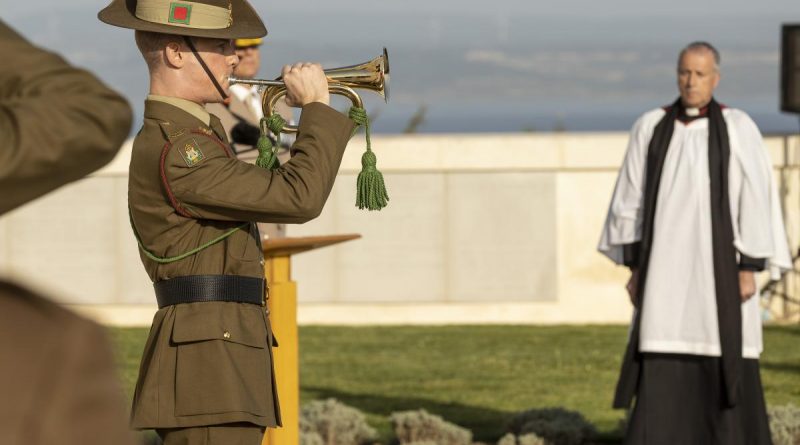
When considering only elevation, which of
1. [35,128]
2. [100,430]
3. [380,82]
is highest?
[380,82]

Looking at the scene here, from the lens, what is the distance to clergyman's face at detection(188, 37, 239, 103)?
14.7ft

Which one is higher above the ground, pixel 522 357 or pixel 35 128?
pixel 35 128

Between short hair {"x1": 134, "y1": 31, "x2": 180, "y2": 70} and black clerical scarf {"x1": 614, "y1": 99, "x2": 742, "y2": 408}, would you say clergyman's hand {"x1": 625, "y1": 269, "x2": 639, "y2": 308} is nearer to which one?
black clerical scarf {"x1": 614, "y1": 99, "x2": 742, "y2": 408}

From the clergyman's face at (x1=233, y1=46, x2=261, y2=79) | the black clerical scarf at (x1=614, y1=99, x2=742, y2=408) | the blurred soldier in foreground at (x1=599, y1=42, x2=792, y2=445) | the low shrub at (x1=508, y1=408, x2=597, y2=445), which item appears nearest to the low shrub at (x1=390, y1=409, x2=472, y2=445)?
the low shrub at (x1=508, y1=408, x2=597, y2=445)

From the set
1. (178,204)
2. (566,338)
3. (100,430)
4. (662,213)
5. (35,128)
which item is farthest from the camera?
(566,338)

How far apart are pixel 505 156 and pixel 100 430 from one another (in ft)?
59.3

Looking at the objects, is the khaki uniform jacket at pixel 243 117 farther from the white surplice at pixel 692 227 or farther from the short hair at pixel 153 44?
the short hair at pixel 153 44

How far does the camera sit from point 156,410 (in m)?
4.50

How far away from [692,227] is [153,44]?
4.33 m

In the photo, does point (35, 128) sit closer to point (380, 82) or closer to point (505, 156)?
point (380, 82)

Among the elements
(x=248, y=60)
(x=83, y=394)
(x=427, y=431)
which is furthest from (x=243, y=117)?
(x=83, y=394)

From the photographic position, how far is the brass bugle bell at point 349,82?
4.71 metres

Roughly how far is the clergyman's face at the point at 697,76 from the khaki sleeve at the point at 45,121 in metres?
6.99

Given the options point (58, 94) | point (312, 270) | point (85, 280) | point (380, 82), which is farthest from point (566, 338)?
point (58, 94)
